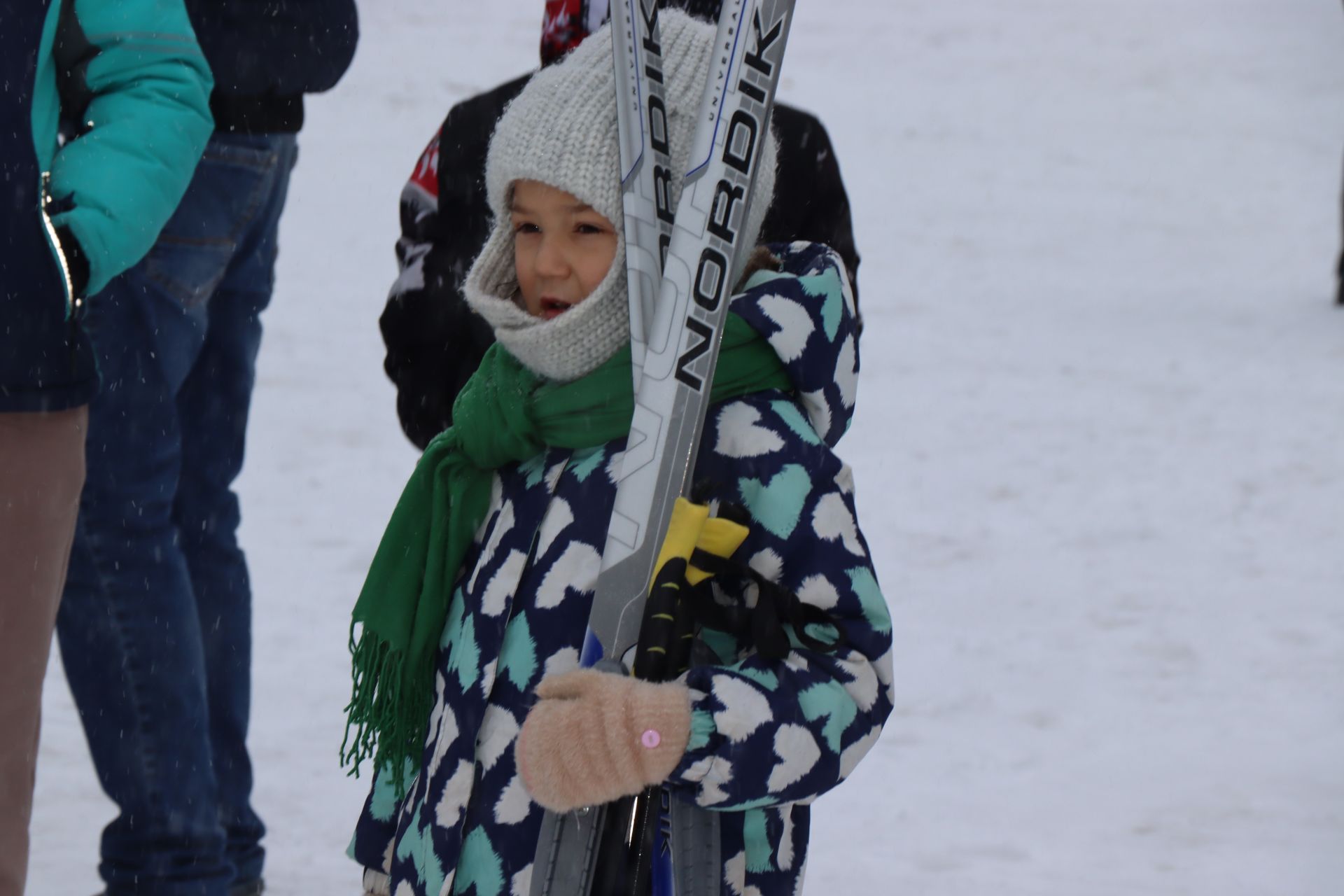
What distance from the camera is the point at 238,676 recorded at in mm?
3256

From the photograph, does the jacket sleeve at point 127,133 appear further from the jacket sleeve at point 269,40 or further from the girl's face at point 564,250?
the girl's face at point 564,250

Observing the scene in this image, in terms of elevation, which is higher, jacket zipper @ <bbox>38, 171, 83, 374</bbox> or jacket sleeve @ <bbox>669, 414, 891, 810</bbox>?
jacket zipper @ <bbox>38, 171, 83, 374</bbox>

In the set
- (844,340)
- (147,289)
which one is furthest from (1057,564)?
(844,340)

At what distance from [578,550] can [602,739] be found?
29 centimetres

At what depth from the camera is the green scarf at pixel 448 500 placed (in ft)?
5.90

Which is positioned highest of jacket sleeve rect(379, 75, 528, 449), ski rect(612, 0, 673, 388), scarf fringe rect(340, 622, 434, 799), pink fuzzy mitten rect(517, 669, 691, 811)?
ski rect(612, 0, 673, 388)

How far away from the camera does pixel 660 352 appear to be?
5.66 ft

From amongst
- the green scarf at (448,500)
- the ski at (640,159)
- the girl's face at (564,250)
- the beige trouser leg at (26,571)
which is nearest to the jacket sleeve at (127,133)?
the beige trouser leg at (26,571)

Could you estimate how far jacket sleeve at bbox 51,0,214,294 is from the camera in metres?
2.43

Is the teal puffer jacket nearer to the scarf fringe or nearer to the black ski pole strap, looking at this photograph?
the scarf fringe

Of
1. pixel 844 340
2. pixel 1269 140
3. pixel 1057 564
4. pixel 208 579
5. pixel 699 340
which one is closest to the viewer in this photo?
pixel 699 340

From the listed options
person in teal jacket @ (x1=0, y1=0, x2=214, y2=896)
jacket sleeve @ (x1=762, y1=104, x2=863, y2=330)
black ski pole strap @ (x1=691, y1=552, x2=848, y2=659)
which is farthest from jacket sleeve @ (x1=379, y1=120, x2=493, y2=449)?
black ski pole strap @ (x1=691, y1=552, x2=848, y2=659)

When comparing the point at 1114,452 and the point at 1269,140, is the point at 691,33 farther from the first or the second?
the point at 1269,140

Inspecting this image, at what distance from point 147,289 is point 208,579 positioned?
61 cm
